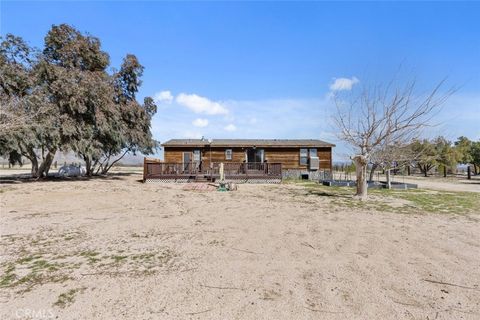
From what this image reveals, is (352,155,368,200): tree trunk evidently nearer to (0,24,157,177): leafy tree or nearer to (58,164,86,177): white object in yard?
(0,24,157,177): leafy tree

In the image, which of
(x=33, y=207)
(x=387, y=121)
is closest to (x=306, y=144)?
(x=387, y=121)

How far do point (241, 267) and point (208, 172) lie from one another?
16.4 m

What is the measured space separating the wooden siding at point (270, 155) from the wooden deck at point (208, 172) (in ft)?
8.58

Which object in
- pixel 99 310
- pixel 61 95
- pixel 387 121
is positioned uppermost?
pixel 61 95

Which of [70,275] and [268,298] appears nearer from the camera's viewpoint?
[268,298]

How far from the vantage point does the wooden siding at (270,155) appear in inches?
890

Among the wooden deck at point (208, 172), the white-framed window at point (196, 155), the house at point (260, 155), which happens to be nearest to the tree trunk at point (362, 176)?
the wooden deck at point (208, 172)

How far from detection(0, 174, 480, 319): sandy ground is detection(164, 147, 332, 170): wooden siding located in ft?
49.4

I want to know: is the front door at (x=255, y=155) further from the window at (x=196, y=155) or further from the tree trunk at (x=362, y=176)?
the tree trunk at (x=362, y=176)

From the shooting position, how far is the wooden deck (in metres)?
19.0

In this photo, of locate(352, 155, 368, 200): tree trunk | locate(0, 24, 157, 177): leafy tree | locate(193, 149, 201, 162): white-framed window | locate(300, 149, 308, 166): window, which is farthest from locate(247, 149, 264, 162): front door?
locate(352, 155, 368, 200): tree trunk

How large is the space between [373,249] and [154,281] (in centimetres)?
348

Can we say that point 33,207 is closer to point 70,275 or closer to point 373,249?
point 70,275

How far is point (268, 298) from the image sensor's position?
319cm
